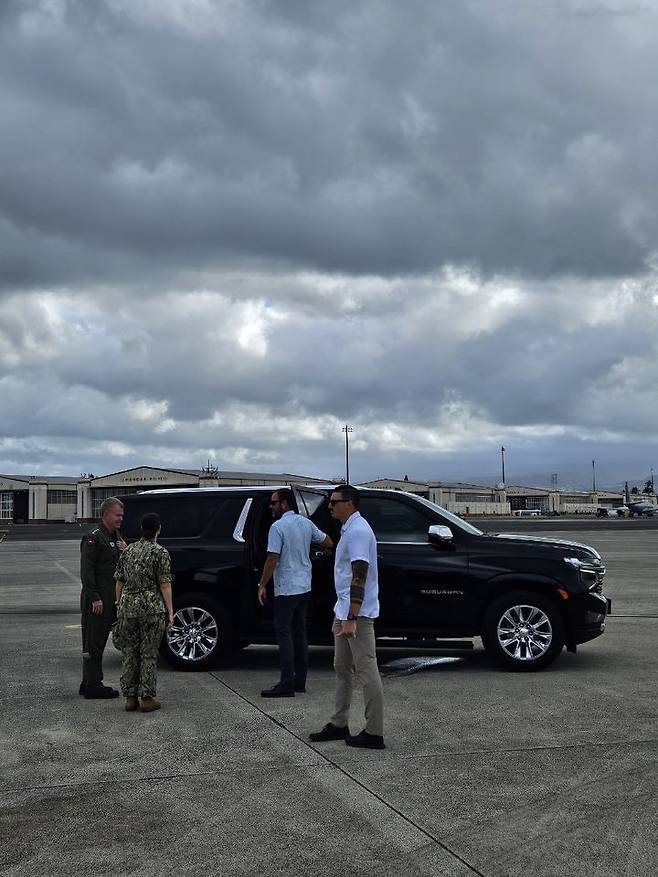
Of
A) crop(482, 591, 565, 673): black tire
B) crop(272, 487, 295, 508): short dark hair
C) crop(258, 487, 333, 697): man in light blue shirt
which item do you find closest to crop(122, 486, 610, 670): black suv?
crop(482, 591, 565, 673): black tire

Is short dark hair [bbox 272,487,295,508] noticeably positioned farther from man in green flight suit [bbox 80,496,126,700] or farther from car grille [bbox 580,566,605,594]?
car grille [bbox 580,566,605,594]

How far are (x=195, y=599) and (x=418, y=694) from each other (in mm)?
2761

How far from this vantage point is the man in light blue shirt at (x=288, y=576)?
8.45 m

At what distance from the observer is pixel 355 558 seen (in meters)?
6.70

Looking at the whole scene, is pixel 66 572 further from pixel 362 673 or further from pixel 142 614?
pixel 362 673

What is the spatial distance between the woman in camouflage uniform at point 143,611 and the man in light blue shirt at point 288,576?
0.91m

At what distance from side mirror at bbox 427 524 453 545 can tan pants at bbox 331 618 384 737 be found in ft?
10.4

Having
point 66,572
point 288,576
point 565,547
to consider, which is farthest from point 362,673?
point 66,572

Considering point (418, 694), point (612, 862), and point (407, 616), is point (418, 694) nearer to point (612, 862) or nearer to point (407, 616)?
point (407, 616)

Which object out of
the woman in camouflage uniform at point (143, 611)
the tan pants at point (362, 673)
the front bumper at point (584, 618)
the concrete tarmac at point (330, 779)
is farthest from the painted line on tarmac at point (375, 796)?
the front bumper at point (584, 618)

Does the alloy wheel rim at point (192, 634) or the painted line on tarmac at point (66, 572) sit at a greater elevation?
the alloy wheel rim at point (192, 634)

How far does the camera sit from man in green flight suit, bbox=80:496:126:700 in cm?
853

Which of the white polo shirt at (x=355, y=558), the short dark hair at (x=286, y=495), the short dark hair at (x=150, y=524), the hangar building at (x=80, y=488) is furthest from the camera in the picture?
the hangar building at (x=80, y=488)

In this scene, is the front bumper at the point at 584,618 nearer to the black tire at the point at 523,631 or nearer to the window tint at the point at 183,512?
the black tire at the point at 523,631
